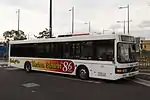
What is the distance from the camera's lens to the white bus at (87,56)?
12034 mm

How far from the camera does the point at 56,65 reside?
15602mm

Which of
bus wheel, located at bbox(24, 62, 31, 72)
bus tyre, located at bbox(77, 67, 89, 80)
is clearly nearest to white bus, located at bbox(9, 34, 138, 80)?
bus tyre, located at bbox(77, 67, 89, 80)

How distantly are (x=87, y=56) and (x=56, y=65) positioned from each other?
3089 mm

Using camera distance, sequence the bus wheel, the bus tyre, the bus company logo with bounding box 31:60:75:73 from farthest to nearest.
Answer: the bus wheel
the bus company logo with bounding box 31:60:75:73
the bus tyre

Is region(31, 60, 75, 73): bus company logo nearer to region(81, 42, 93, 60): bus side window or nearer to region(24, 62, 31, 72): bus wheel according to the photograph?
region(24, 62, 31, 72): bus wheel

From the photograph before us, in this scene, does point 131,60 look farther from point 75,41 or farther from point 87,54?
point 75,41

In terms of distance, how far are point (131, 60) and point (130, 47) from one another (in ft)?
2.47

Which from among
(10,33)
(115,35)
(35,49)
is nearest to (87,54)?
(115,35)

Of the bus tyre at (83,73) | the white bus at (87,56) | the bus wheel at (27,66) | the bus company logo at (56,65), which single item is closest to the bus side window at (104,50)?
the white bus at (87,56)

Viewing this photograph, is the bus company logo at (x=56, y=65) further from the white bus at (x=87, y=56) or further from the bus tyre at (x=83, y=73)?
the bus tyre at (x=83, y=73)

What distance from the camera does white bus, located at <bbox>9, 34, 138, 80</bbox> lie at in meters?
12.0

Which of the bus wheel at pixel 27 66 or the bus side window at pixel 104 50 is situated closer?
the bus side window at pixel 104 50

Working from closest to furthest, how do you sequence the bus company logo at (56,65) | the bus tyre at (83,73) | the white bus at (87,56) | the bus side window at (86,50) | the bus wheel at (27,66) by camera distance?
the white bus at (87,56), the bus side window at (86,50), the bus tyre at (83,73), the bus company logo at (56,65), the bus wheel at (27,66)

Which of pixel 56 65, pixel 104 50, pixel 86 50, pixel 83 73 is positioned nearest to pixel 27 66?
pixel 56 65
